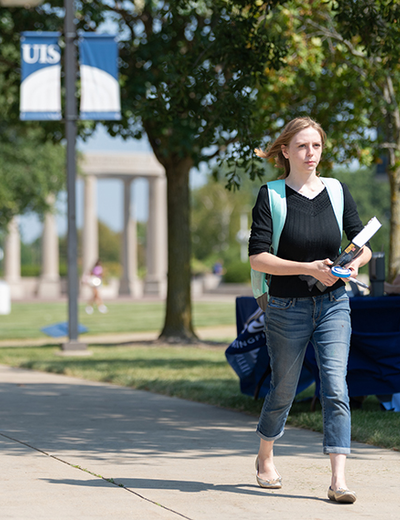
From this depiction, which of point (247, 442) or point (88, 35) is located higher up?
point (88, 35)

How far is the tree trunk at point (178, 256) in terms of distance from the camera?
49.1 ft

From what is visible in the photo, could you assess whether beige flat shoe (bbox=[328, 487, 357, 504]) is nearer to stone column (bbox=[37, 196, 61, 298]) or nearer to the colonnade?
the colonnade

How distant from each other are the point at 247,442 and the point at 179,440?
19.7 inches

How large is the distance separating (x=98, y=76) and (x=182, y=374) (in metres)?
5.47

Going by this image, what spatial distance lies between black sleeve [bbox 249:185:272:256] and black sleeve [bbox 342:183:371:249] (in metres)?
0.43

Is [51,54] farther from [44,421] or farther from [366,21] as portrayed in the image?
[44,421]

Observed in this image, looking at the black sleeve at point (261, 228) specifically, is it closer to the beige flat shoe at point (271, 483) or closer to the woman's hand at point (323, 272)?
the woman's hand at point (323, 272)

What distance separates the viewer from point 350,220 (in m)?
4.31

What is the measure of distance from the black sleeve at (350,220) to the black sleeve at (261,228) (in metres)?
0.43

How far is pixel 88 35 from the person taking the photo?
13.1m

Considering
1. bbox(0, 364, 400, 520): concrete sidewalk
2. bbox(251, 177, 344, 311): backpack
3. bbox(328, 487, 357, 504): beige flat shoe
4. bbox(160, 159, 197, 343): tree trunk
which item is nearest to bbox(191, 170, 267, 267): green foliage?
bbox(160, 159, 197, 343): tree trunk

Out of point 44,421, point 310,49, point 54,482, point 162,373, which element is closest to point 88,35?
point 310,49

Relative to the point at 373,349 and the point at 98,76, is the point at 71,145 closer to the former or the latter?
the point at 98,76

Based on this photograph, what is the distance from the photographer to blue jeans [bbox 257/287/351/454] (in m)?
4.14
